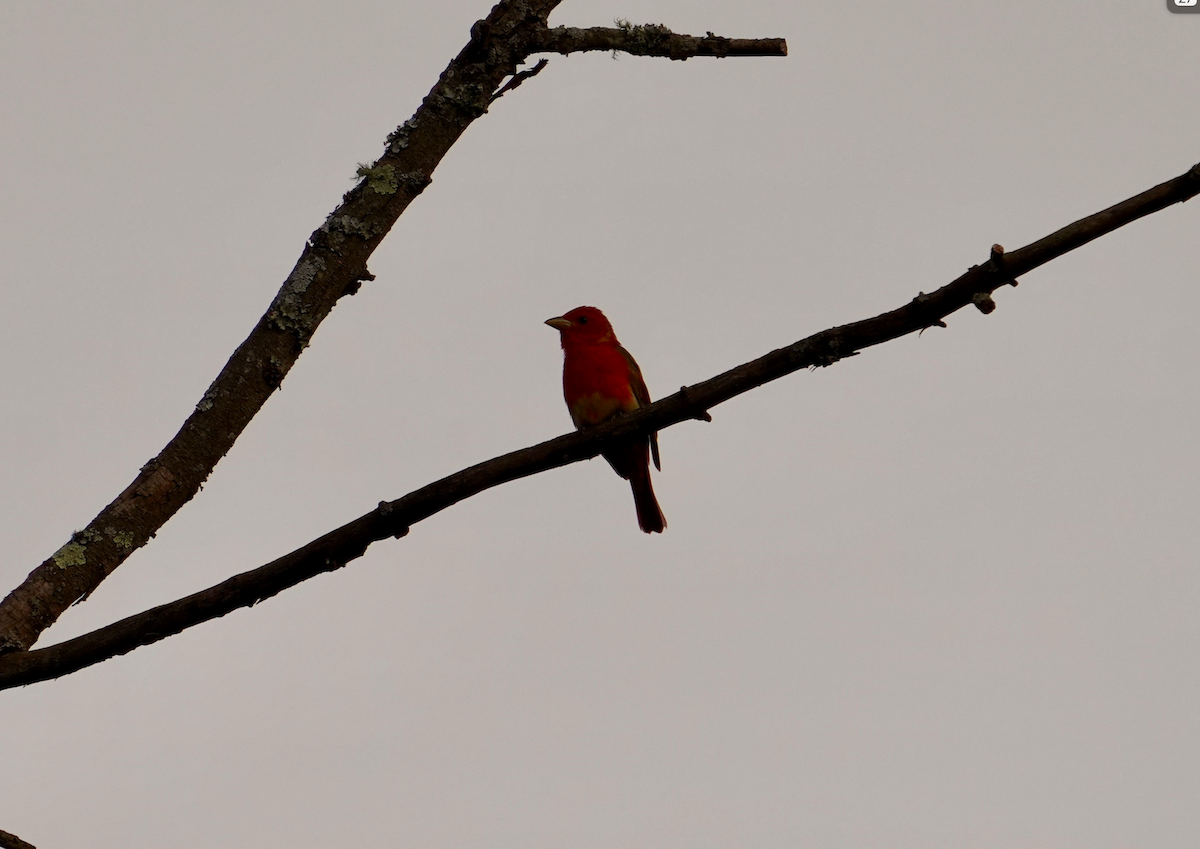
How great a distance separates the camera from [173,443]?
Result: 372 cm

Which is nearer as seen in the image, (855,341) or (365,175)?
(855,341)

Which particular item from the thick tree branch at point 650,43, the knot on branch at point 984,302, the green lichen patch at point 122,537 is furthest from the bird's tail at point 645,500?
the knot on branch at point 984,302

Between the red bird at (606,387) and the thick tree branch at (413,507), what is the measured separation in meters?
3.08

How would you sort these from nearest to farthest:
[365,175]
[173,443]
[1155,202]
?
[1155,202] < [173,443] < [365,175]

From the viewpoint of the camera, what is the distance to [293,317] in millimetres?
3830

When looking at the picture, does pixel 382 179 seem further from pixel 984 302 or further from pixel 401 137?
pixel 984 302

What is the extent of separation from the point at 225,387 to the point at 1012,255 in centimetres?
239

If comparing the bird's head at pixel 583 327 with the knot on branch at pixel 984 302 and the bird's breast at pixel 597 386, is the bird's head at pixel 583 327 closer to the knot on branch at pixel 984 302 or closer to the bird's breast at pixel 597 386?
the bird's breast at pixel 597 386

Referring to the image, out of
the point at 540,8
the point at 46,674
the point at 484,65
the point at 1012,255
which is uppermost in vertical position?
the point at 540,8

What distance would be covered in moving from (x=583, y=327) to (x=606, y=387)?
1.97ft

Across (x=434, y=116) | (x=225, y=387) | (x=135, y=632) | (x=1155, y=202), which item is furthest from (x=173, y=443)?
(x=1155, y=202)

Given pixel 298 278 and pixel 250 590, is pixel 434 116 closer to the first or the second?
pixel 298 278

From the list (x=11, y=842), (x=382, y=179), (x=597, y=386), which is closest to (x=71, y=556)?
(x=11, y=842)

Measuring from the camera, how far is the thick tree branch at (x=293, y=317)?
3564 mm
